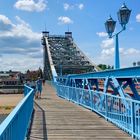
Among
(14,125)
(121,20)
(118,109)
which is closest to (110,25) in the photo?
(121,20)

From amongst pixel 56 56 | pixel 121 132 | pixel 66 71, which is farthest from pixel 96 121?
pixel 56 56

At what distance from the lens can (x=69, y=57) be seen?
10719 centimetres

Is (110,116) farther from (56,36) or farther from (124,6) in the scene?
(56,36)

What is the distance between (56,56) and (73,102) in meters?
81.0

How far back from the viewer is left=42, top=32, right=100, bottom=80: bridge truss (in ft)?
298

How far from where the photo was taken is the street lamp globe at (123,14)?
13.6 meters

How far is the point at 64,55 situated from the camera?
10838 centimetres

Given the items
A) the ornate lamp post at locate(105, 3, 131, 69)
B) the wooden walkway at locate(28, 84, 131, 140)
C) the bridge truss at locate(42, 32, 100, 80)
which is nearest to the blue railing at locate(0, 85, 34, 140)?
the wooden walkway at locate(28, 84, 131, 140)

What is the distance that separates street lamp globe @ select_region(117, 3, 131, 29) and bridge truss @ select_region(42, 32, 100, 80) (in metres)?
70.3

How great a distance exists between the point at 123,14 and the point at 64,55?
94718 millimetres

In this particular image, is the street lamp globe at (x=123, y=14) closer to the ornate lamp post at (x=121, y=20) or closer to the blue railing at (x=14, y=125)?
the ornate lamp post at (x=121, y=20)

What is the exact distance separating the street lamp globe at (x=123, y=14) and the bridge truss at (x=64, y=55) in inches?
2770

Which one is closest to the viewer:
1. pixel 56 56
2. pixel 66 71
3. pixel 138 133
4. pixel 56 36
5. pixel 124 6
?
pixel 138 133

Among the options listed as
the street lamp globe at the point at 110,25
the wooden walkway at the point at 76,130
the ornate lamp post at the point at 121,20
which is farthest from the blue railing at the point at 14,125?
the street lamp globe at the point at 110,25
